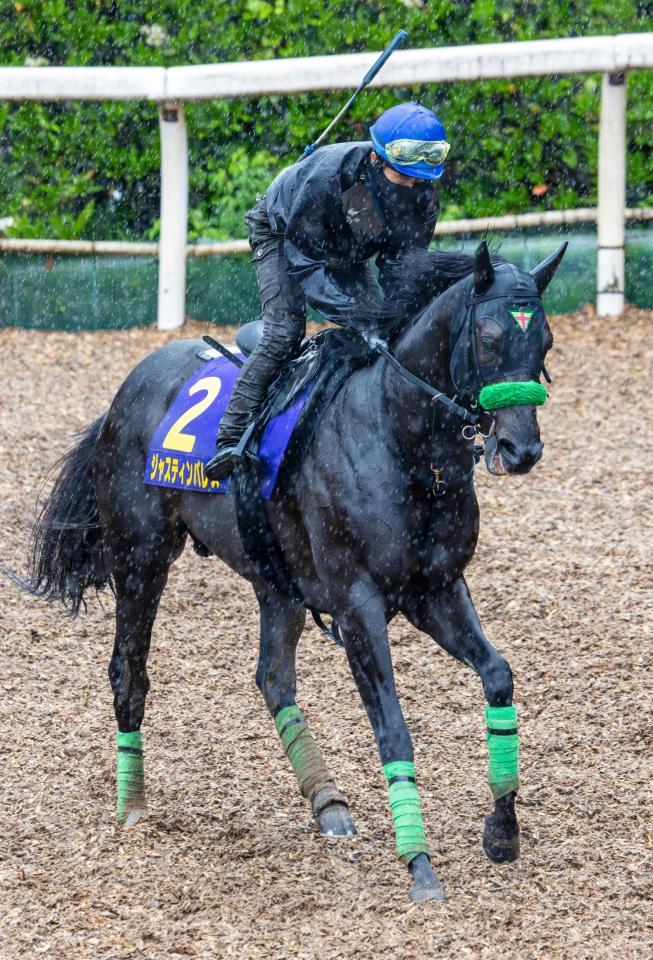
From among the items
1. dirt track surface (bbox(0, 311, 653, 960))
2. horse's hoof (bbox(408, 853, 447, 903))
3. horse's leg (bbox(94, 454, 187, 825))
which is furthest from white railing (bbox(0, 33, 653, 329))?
horse's hoof (bbox(408, 853, 447, 903))

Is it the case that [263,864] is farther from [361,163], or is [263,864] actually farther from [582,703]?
[361,163]

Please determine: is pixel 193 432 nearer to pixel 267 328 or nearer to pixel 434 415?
pixel 267 328

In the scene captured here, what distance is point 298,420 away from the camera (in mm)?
4820

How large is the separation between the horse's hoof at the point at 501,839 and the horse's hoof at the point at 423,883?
0.33 meters

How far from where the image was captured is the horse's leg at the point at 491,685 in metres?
4.56

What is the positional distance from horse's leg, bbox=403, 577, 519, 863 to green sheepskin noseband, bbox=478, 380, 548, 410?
0.82 m

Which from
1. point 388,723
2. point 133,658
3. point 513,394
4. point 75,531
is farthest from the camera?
point 75,531

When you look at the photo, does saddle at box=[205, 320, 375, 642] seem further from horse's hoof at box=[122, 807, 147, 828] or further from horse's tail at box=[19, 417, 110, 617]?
horse's tail at box=[19, 417, 110, 617]

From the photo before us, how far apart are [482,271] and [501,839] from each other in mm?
1875

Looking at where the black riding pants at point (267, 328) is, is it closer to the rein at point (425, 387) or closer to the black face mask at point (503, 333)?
the rein at point (425, 387)

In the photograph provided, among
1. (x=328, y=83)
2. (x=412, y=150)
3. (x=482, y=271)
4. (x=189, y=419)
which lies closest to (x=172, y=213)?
(x=328, y=83)

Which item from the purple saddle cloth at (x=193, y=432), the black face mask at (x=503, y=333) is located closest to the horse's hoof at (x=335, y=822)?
the purple saddle cloth at (x=193, y=432)

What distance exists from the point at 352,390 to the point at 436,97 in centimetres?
685

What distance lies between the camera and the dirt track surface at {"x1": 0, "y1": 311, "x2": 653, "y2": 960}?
14.3 ft
